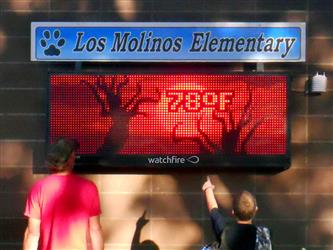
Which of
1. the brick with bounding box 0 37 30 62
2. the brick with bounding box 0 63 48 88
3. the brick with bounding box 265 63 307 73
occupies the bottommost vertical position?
the brick with bounding box 0 63 48 88

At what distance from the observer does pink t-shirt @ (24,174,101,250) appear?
5.24 meters

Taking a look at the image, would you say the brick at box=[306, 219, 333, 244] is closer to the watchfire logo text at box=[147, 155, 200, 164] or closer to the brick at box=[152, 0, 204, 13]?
the watchfire logo text at box=[147, 155, 200, 164]

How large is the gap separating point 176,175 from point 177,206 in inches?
13.1

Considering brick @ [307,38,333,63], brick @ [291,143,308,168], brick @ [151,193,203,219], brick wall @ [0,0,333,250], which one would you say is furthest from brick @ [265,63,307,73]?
brick @ [151,193,203,219]

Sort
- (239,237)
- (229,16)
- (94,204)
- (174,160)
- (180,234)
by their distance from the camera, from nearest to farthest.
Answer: (239,237) < (94,204) < (174,160) < (180,234) < (229,16)

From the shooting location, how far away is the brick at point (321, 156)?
7871mm

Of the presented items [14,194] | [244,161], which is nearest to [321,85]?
[244,161]

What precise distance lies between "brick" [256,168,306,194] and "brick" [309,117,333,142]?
0.39m

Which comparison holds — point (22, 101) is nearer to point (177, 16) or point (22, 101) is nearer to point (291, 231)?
point (177, 16)

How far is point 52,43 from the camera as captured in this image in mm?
7852

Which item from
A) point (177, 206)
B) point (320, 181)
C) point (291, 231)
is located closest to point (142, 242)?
point (177, 206)

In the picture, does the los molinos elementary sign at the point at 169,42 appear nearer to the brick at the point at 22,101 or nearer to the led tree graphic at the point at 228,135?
the brick at the point at 22,101

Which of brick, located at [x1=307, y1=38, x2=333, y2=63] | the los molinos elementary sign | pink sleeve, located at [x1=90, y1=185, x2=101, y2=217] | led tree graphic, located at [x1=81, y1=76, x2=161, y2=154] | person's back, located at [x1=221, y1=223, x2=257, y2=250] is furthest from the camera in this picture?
brick, located at [x1=307, y1=38, x2=333, y2=63]

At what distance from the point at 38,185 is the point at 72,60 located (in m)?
2.78
